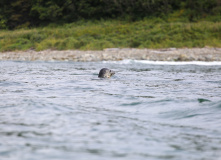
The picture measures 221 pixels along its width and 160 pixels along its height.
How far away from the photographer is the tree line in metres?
34.1

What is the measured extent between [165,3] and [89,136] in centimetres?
3400

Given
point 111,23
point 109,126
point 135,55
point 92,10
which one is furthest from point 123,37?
point 109,126

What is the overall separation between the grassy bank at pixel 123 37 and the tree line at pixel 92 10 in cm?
458

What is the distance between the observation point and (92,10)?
40312mm

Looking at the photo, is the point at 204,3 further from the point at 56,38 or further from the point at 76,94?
the point at 76,94

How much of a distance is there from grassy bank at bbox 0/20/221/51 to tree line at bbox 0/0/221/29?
458 centimetres

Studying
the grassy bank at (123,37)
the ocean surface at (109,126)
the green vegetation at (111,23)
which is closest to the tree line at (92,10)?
the green vegetation at (111,23)

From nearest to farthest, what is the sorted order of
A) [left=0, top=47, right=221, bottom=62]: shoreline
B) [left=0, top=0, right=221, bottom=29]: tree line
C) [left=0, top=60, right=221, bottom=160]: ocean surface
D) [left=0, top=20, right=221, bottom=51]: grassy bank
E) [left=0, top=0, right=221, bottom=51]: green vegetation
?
[left=0, top=60, right=221, bottom=160]: ocean surface
[left=0, top=47, right=221, bottom=62]: shoreline
[left=0, top=20, right=221, bottom=51]: grassy bank
[left=0, top=0, right=221, bottom=51]: green vegetation
[left=0, top=0, right=221, bottom=29]: tree line

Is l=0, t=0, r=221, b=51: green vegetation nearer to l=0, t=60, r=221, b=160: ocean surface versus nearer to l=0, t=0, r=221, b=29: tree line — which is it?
l=0, t=0, r=221, b=29: tree line

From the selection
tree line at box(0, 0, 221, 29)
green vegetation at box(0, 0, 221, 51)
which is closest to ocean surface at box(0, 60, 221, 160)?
green vegetation at box(0, 0, 221, 51)

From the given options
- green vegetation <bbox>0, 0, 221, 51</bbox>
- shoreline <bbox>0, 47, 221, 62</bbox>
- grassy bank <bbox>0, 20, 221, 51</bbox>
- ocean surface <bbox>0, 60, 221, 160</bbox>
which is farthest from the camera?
green vegetation <bbox>0, 0, 221, 51</bbox>

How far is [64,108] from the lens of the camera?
5352 mm

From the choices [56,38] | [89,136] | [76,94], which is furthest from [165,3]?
[89,136]

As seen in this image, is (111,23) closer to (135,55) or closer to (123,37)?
(123,37)
